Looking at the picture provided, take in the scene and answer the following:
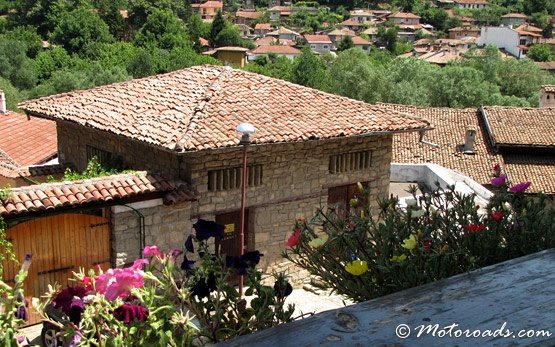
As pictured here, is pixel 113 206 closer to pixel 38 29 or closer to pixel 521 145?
pixel 521 145

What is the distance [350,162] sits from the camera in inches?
467

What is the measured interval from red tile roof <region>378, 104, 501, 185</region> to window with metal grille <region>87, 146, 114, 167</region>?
428 inches

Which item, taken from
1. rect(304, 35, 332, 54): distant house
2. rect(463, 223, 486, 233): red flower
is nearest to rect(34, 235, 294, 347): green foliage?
rect(463, 223, 486, 233): red flower

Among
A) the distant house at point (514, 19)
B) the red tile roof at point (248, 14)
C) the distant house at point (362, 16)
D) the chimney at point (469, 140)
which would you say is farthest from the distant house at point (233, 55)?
the distant house at point (514, 19)

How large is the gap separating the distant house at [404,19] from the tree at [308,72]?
55.6 m

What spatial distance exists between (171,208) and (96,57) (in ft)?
163

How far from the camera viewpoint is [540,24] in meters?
104

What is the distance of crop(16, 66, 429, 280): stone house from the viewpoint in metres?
9.70

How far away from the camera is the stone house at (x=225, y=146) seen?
9.70 meters

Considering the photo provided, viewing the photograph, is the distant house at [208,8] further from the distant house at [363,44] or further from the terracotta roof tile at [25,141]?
the terracotta roof tile at [25,141]

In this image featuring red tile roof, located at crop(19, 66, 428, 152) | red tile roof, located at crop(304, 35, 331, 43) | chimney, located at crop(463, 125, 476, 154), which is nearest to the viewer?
red tile roof, located at crop(19, 66, 428, 152)

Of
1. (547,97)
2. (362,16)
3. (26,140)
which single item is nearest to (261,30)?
(362,16)

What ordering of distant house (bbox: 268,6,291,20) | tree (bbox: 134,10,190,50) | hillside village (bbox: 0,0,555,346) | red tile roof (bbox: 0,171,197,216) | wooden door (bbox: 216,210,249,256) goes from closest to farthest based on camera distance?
red tile roof (bbox: 0,171,197,216) < hillside village (bbox: 0,0,555,346) < wooden door (bbox: 216,210,249,256) < tree (bbox: 134,10,190,50) < distant house (bbox: 268,6,291,20)

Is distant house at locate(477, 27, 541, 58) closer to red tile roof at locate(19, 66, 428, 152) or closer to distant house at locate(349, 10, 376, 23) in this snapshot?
distant house at locate(349, 10, 376, 23)
